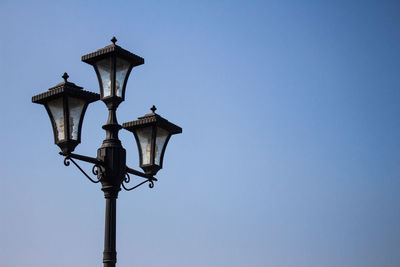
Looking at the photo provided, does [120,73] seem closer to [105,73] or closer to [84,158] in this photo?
[105,73]

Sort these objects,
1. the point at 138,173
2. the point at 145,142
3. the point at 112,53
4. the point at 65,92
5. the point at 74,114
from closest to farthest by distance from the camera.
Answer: the point at 65,92, the point at 74,114, the point at 112,53, the point at 138,173, the point at 145,142

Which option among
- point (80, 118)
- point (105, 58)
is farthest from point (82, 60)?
point (80, 118)

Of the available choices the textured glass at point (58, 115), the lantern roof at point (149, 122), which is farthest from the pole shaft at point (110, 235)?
the lantern roof at point (149, 122)

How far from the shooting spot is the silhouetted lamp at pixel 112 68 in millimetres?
7871

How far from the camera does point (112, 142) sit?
25.8 ft

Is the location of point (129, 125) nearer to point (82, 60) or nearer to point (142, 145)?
point (142, 145)

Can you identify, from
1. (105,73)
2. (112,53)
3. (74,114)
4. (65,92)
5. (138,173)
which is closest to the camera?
(65,92)

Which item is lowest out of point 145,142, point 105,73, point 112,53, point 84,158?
point 84,158

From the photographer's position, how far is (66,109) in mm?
7453

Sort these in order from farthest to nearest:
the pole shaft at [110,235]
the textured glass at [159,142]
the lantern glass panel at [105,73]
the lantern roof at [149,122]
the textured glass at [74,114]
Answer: the textured glass at [159,142]
the lantern roof at [149,122]
the lantern glass panel at [105,73]
the textured glass at [74,114]
the pole shaft at [110,235]

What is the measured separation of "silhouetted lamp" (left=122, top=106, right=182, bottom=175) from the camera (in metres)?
8.28

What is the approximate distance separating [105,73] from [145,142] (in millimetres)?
1099

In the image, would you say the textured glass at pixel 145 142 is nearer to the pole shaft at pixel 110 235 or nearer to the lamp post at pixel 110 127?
the lamp post at pixel 110 127

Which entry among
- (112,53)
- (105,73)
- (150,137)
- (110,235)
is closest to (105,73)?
(105,73)
